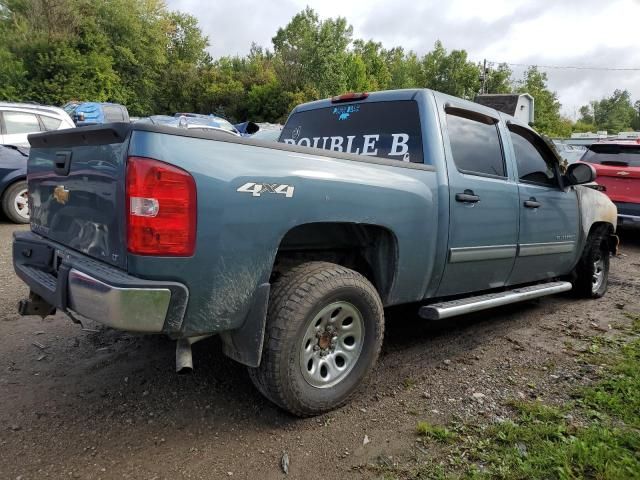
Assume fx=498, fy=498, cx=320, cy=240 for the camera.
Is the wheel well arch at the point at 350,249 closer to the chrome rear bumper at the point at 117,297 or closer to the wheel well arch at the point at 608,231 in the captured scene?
the chrome rear bumper at the point at 117,297

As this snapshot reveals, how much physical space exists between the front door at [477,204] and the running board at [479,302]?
0.31 ft

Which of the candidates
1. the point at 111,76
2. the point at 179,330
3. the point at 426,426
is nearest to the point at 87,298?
the point at 179,330

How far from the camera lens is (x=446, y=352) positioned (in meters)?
3.87

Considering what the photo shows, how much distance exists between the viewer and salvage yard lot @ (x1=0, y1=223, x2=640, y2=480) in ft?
8.03

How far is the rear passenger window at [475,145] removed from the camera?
11.8ft

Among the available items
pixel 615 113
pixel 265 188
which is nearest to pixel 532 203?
pixel 265 188

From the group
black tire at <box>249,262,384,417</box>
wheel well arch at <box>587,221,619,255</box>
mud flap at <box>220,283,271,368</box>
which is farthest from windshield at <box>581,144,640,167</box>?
mud flap at <box>220,283,271,368</box>

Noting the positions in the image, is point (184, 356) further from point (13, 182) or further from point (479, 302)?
point (13, 182)

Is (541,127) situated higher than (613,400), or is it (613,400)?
(541,127)

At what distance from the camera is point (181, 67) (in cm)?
4019

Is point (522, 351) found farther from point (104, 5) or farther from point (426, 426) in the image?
point (104, 5)

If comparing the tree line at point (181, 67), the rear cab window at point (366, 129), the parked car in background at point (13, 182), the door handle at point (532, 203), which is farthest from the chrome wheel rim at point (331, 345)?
the tree line at point (181, 67)

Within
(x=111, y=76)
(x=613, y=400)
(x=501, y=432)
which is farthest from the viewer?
(x=111, y=76)

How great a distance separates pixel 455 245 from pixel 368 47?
52228mm
